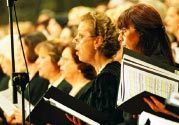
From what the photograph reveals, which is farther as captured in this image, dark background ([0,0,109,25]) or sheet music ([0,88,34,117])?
sheet music ([0,88,34,117])

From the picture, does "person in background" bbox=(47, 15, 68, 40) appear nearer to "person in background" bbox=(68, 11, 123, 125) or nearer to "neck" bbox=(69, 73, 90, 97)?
"person in background" bbox=(68, 11, 123, 125)

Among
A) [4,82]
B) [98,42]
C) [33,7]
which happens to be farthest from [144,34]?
[4,82]

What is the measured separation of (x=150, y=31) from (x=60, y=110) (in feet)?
1.82

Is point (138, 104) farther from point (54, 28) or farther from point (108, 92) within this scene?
point (54, 28)

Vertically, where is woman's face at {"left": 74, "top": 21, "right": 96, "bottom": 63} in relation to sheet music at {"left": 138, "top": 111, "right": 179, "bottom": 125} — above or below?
above

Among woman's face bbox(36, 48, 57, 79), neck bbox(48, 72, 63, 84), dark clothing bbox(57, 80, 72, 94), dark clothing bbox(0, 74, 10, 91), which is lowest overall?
dark clothing bbox(0, 74, 10, 91)

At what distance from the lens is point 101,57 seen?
2.18 m

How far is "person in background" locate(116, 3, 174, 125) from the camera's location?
200 cm

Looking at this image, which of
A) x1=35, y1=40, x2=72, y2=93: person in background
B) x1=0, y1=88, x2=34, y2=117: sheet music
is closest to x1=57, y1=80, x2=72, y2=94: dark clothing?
x1=35, y1=40, x2=72, y2=93: person in background

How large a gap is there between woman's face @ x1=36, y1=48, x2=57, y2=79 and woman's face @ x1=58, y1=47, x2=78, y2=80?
0.05 metres

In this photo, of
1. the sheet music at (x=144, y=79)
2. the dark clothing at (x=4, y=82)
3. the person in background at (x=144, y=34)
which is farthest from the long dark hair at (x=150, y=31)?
the dark clothing at (x=4, y=82)

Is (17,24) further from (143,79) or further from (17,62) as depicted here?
(143,79)

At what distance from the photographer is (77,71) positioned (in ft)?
7.45

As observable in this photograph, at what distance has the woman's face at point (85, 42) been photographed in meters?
2.20
